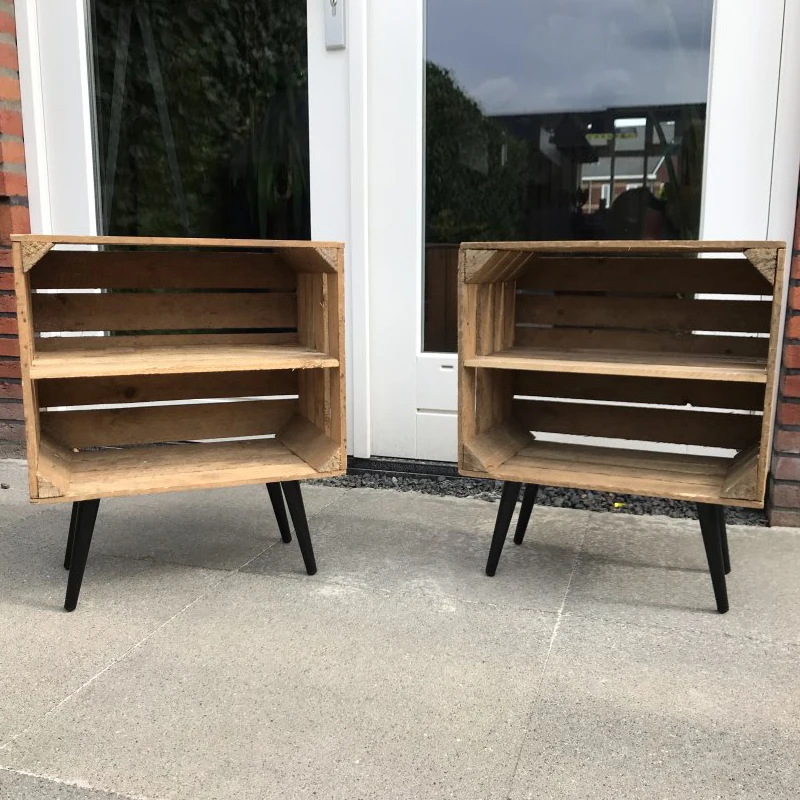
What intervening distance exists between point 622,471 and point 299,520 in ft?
3.20

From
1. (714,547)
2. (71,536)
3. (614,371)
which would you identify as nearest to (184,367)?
(71,536)

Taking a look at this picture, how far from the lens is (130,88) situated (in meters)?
3.69

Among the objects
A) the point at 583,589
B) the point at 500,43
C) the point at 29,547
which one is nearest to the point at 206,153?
the point at 500,43

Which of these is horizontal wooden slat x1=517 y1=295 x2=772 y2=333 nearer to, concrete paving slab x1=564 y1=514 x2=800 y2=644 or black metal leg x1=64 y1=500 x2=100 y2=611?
concrete paving slab x1=564 y1=514 x2=800 y2=644

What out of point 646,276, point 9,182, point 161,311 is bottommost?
point 161,311

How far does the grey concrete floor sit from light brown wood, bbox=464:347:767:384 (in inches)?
26.2

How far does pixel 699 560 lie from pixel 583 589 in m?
0.47

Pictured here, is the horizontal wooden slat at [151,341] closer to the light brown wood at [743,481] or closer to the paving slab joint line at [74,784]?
the paving slab joint line at [74,784]

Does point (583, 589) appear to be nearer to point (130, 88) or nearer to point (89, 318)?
point (89, 318)

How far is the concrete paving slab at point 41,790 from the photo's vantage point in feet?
4.97

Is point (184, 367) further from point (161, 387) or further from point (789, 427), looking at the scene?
point (789, 427)

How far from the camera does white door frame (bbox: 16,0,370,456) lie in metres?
3.30

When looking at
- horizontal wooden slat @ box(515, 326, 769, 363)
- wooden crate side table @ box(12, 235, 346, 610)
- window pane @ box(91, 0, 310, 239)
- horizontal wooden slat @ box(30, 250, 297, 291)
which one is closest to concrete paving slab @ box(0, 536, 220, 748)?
wooden crate side table @ box(12, 235, 346, 610)

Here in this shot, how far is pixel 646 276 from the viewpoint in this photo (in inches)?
102
